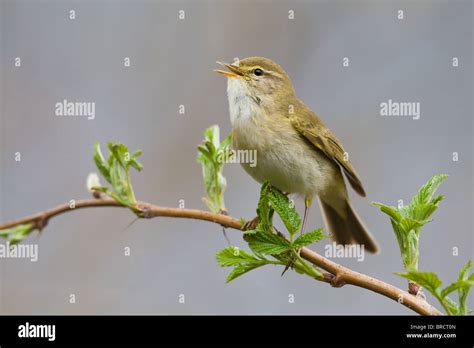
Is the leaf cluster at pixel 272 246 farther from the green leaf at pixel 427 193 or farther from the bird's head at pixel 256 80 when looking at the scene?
the bird's head at pixel 256 80

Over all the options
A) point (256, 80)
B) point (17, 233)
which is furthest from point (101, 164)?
point (256, 80)

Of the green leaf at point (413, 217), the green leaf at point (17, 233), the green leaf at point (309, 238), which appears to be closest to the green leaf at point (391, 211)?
the green leaf at point (413, 217)

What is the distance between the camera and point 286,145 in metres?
3.48

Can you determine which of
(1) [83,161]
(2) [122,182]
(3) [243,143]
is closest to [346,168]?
(3) [243,143]

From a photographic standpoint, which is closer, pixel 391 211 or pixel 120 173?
pixel 391 211

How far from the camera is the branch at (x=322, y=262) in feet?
5.08

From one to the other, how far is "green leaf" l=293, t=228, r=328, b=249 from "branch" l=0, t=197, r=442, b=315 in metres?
0.13

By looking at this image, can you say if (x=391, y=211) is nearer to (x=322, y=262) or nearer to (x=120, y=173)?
(x=322, y=262)

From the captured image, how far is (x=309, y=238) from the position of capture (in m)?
1.66

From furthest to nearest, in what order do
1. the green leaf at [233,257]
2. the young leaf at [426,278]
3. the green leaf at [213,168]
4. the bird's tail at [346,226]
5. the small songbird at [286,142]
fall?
the bird's tail at [346,226]
the small songbird at [286,142]
the green leaf at [213,168]
the green leaf at [233,257]
the young leaf at [426,278]

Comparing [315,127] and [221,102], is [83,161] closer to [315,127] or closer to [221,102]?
[221,102]

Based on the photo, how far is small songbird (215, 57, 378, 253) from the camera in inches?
135

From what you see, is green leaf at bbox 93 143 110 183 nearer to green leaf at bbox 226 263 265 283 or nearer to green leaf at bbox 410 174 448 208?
green leaf at bbox 226 263 265 283

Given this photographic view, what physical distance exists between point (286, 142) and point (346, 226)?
0.98m
